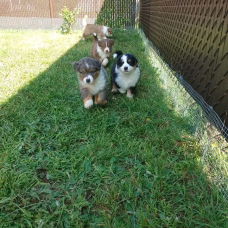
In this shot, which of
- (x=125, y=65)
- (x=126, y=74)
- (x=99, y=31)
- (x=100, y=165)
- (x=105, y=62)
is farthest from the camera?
(x=99, y=31)

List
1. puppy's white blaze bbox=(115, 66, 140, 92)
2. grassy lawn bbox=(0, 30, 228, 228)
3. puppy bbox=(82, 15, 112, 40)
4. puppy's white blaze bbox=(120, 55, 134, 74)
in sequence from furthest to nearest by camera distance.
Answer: puppy bbox=(82, 15, 112, 40) → puppy's white blaze bbox=(115, 66, 140, 92) → puppy's white blaze bbox=(120, 55, 134, 74) → grassy lawn bbox=(0, 30, 228, 228)

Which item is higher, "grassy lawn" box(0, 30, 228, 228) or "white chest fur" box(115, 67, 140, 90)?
"white chest fur" box(115, 67, 140, 90)

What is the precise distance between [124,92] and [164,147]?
1.49 metres

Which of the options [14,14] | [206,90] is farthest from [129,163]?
[14,14]

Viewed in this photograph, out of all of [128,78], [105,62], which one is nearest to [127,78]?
[128,78]

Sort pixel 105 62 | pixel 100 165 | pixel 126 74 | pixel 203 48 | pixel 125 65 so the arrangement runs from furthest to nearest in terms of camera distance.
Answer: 1. pixel 105 62
2. pixel 126 74
3. pixel 125 65
4. pixel 203 48
5. pixel 100 165

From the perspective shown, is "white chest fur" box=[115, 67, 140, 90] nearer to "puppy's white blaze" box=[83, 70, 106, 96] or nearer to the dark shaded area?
"puppy's white blaze" box=[83, 70, 106, 96]

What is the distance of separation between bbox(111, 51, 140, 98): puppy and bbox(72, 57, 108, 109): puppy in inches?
11.8

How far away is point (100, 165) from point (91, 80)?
1.21m

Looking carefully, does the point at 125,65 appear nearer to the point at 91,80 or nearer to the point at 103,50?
the point at 91,80

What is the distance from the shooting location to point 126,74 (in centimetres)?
337

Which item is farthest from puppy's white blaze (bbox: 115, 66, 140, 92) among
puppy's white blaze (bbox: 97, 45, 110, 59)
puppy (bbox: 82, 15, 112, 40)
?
puppy (bbox: 82, 15, 112, 40)

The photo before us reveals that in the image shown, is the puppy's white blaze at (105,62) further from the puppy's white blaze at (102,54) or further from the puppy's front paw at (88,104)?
the puppy's front paw at (88,104)

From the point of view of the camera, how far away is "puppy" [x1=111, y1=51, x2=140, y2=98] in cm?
318
